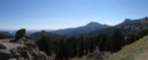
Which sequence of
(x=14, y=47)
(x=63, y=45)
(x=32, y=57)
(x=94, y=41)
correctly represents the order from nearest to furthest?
1. (x=14, y=47)
2. (x=32, y=57)
3. (x=63, y=45)
4. (x=94, y=41)

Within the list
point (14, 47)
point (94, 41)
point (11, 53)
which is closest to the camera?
point (11, 53)

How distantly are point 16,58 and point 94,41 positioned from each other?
71.1 meters

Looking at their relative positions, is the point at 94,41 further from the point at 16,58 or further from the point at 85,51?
the point at 16,58

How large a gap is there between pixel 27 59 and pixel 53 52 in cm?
4996

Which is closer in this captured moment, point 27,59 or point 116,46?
point 27,59

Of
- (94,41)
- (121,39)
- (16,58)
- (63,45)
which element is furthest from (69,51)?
Result: (16,58)

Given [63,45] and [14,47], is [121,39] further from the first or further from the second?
[14,47]

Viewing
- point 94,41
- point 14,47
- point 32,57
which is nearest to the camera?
point 14,47

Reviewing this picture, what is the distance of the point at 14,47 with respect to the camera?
117 feet

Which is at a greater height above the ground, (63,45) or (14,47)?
(14,47)

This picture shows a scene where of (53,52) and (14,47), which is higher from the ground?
(14,47)

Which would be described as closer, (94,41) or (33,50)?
(33,50)

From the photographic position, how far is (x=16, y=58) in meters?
33.2

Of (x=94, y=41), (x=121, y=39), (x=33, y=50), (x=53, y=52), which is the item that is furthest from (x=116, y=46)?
(x=33, y=50)
